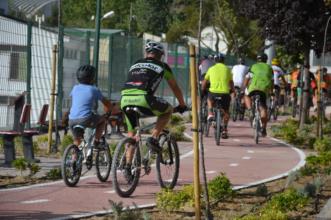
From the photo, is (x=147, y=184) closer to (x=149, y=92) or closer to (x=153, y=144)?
(x=153, y=144)

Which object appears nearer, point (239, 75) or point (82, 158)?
point (82, 158)

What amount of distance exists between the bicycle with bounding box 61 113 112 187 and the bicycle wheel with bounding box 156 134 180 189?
0.83 metres

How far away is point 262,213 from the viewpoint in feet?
28.4

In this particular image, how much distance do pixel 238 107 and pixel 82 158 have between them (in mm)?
14478

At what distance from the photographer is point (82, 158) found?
11.0m

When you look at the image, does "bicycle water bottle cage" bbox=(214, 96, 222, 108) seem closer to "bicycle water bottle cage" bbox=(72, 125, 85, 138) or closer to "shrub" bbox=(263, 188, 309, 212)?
"bicycle water bottle cage" bbox=(72, 125, 85, 138)

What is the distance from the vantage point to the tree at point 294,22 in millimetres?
21391

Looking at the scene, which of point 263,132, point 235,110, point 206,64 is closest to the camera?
point 263,132

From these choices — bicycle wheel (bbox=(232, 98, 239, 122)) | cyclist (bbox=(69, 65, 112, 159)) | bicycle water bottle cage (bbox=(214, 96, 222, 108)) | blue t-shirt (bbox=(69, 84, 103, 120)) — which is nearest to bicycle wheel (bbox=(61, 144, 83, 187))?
cyclist (bbox=(69, 65, 112, 159))

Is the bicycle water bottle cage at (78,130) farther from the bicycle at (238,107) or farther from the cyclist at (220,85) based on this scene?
the bicycle at (238,107)

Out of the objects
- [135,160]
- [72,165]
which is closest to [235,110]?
[72,165]

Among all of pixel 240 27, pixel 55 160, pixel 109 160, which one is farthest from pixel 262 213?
pixel 240 27

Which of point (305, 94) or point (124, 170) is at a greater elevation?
point (305, 94)

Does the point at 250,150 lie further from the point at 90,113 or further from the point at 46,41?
the point at 90,113
